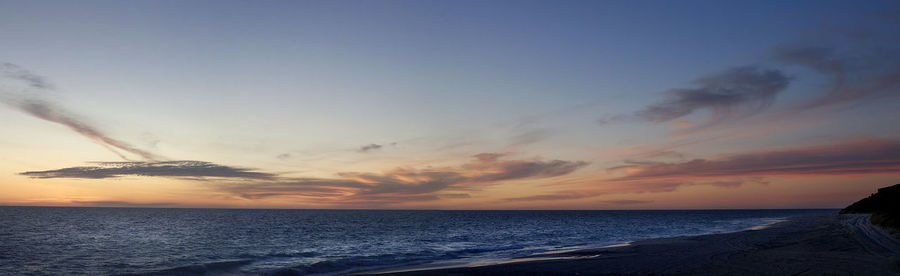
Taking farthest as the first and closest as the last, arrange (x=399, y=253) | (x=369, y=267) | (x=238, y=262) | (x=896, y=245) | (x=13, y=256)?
(x=399, y=253), (x=13, y=256), (x=238, y=262), (x=369, y=267), (x=896, y=245)

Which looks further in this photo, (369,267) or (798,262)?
(369,267)

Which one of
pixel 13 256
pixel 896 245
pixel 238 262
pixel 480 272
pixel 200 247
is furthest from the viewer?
pixel 200 247

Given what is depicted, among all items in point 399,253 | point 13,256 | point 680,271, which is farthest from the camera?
point 399,253

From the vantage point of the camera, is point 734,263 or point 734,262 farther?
point 734,262

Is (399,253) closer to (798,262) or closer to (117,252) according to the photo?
(117,252)

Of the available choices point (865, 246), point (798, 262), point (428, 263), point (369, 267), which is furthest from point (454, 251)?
point (865, 246)

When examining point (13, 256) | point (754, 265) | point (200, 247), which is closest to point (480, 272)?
point (754, 265)

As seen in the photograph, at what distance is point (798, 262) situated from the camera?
83.6ft

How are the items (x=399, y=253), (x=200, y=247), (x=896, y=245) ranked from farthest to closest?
1. (x=200, y=247)
2. (x=399, y=253)
3. (x=896, y=245)

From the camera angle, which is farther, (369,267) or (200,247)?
(200,247)

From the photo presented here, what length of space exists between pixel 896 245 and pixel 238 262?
4658 cm

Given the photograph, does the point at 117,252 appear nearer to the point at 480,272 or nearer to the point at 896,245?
the point at 480,272

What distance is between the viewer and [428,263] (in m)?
35.8

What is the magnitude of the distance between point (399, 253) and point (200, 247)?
24044 mm
